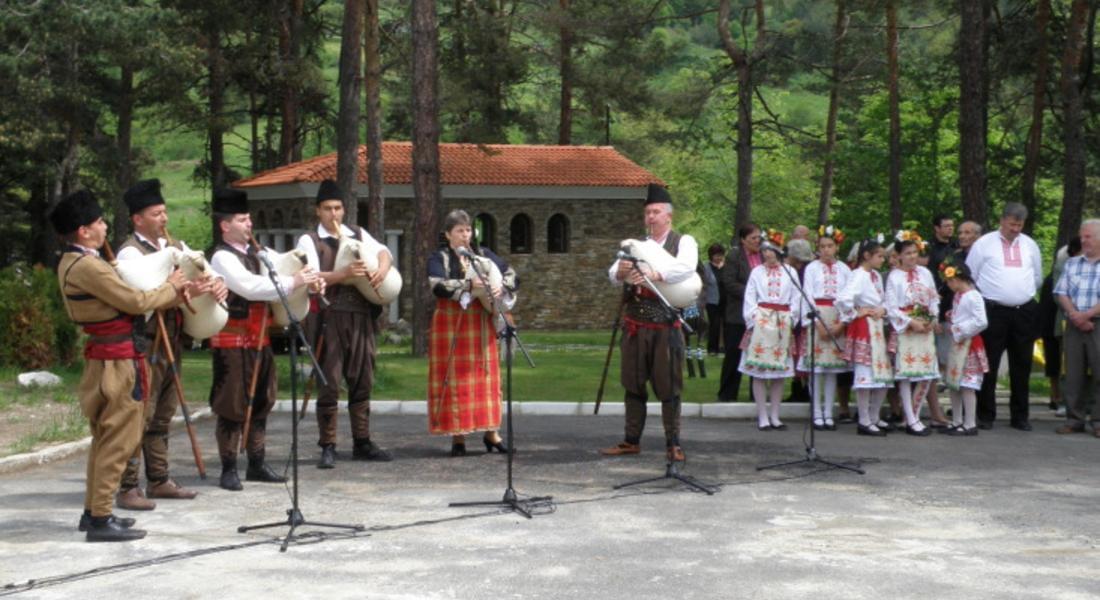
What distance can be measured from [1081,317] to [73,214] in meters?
9.56

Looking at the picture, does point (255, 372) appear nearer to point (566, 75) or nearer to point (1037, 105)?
point (1037, 105)

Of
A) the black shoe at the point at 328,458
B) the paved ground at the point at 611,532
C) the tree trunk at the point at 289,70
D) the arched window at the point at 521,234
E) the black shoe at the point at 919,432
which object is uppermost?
the tree trunk at the point at 289,70

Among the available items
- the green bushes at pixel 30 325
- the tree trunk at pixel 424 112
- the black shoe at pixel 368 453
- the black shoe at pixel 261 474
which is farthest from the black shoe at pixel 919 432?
the green bushes at pixel 30 325

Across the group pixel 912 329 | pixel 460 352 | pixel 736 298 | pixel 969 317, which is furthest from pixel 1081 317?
pixel 460 352

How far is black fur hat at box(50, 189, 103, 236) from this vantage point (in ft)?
28.1

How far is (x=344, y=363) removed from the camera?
1145 cm

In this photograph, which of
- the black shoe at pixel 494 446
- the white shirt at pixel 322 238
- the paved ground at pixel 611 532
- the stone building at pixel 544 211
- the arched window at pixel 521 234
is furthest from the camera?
the arched window at pixel 521 234

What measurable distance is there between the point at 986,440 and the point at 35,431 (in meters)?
8.82

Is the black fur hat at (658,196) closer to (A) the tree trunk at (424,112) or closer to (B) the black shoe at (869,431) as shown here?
(B) the black shoe at (869,431)

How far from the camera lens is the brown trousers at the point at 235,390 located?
10.3 meters

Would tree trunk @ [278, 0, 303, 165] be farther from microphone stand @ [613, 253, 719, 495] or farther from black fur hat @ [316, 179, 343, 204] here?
microphone stand @ [613, 253, 719, 495]

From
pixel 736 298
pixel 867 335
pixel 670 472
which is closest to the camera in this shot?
pixel 670 472

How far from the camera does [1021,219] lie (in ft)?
46.3

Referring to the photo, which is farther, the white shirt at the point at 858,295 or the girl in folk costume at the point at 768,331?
the white shirt at the point at 858,295
